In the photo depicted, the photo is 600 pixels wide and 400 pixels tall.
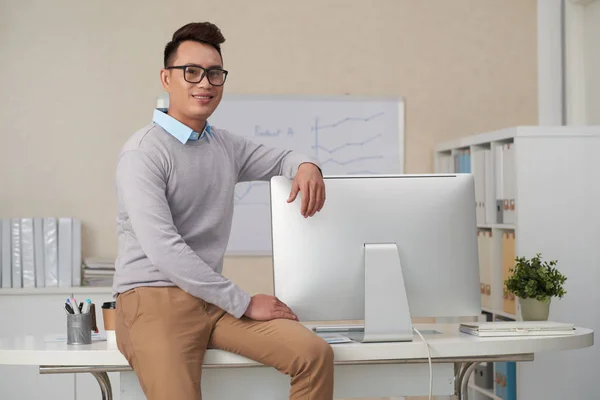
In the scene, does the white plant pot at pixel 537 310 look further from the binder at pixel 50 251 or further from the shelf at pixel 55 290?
the binder at pixel 50 251

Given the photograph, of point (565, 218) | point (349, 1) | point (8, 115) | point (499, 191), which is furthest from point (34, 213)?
point (565, 218)

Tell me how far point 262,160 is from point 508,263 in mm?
1698

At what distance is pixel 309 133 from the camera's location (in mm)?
4773

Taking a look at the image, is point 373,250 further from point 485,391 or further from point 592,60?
point 592,60

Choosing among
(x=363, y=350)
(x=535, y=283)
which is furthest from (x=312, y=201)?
(x=535, y=283)

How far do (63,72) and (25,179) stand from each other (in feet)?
1.95

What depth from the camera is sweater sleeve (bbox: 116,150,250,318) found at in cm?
226

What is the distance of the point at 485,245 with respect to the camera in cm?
426

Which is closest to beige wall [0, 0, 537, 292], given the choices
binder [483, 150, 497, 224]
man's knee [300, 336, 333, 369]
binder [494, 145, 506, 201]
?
binder [483, 150, 497, 224]

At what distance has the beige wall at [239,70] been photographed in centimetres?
458

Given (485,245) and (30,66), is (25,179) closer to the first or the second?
(30,66)

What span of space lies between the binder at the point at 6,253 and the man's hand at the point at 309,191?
2378 millimetres

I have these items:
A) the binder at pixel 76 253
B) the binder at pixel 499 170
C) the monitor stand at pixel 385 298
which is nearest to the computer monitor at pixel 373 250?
the monitor stand at pixel 385 298

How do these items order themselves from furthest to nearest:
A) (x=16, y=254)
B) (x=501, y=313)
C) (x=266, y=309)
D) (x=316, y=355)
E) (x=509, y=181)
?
1. (x=16, y=254)
2. (x=501, y=313)
3. (x=509, y=181)
4. (x=266, y=309)
5. (x=316, y=355)
